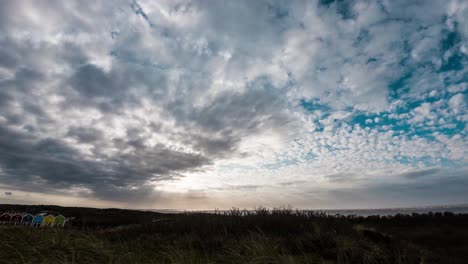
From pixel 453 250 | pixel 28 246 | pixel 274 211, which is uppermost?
pixel 274 211

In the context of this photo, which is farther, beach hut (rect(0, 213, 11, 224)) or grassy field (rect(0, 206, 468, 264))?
beach hut (rect(0, 213, 11, 224))

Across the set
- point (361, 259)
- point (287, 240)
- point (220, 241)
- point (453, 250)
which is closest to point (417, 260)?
point (361, 259)

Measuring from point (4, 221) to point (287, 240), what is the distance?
78.0 ft

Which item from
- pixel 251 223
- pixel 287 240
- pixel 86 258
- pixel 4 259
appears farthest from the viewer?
pixel 251 223

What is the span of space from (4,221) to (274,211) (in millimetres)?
21925

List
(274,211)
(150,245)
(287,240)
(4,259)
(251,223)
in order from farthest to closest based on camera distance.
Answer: (274,211)
(251,223)
(150,245)
(287,240)
(4,259)

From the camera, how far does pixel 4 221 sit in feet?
66.1

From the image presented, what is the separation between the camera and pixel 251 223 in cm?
1096

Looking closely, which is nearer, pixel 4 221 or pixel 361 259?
pixel 361 259

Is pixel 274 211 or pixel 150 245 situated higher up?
pixel 274 211

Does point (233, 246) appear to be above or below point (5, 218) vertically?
below

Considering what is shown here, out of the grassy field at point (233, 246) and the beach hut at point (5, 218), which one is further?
the beach hut at point (5, 218)

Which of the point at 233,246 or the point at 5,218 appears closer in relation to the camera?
the point at 233,246

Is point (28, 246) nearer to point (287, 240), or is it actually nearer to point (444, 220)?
point (287, 240)
